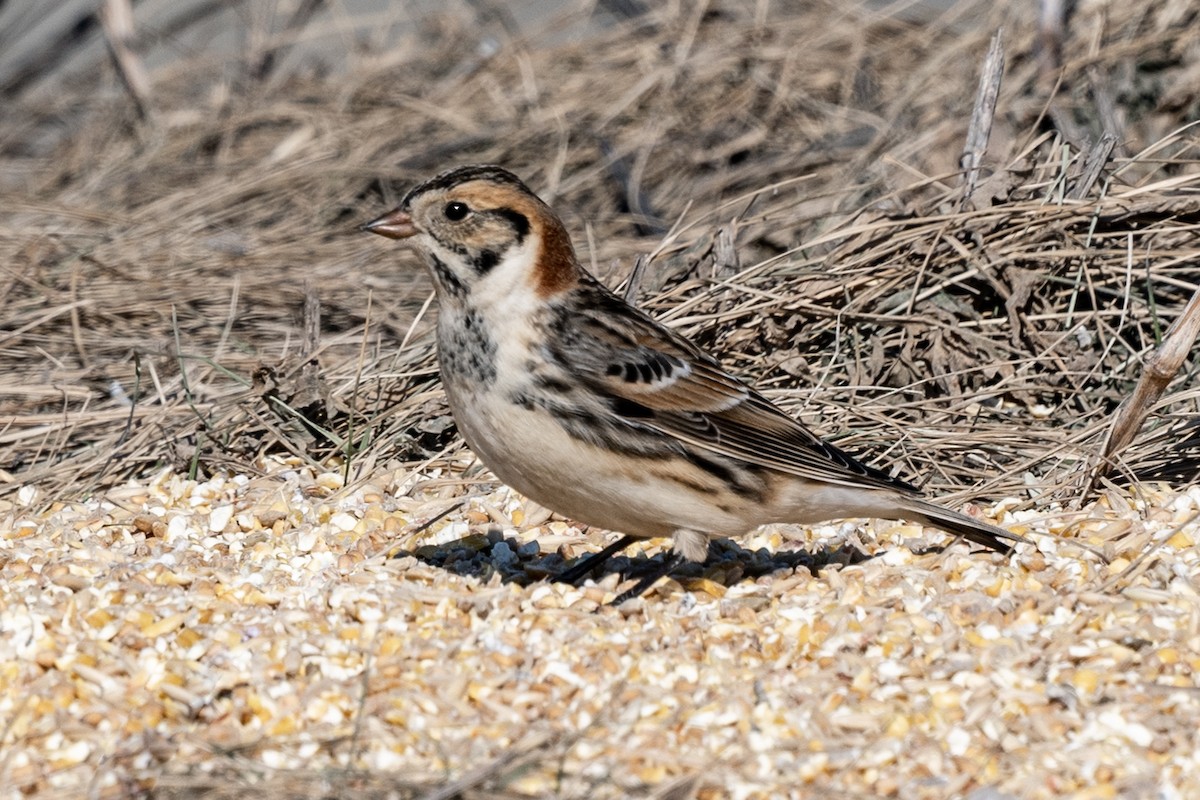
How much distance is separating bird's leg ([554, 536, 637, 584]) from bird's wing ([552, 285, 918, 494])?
1.48ft

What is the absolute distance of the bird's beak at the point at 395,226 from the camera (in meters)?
4.72

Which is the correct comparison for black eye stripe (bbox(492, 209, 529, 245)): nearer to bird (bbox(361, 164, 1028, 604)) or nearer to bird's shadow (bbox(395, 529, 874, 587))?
bird (bbox(361, 164, 1028, 604))

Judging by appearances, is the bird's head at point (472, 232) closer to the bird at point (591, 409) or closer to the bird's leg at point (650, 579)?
the bird at point (591, 409)

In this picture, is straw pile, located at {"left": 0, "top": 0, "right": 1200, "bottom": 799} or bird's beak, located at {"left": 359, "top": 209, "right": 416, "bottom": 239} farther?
bird's beak, located at {"left": 359, "top": 209, "right": 416, "bottom": 239}

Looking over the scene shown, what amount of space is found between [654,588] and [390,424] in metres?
1.62

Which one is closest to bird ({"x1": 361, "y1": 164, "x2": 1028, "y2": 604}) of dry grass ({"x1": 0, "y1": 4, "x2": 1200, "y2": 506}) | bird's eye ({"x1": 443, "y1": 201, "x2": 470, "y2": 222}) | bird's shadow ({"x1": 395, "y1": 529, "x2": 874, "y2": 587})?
bird's eye ({"x1": 443, "y1": 201, "x2": 470, "y2": 222})

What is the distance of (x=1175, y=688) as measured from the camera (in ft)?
13.1

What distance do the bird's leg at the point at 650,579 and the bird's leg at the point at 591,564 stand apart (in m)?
0.15

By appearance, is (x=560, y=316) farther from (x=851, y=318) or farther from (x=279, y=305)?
(x=279, y=305)

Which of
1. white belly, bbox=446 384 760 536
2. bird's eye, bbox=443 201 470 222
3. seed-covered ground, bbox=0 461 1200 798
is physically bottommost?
seed-covered ground, bbox=0 461 1200 798

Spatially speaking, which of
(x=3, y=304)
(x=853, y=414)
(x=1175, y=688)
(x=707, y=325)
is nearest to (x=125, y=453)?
(x=3, y=304)

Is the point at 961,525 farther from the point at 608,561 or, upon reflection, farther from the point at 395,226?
the point at 395,226

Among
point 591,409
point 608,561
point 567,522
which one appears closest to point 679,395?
point 591,409

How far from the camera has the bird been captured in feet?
14.9
